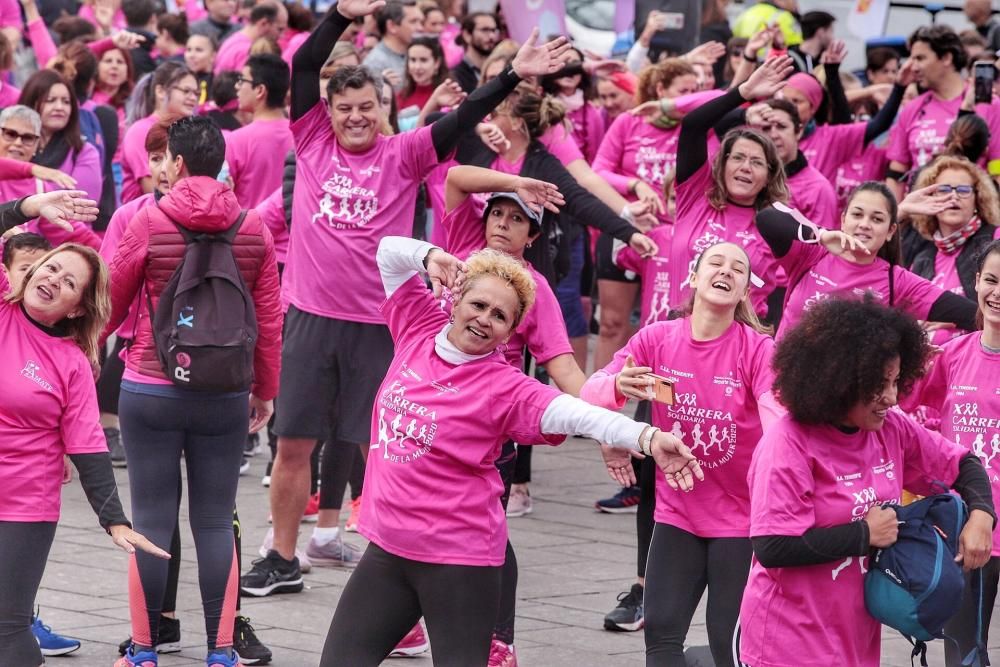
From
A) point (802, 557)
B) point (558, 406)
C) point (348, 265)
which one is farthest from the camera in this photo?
point (348, 265)


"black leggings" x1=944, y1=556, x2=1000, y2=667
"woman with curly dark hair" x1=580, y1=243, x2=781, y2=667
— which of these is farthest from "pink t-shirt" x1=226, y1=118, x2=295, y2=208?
"black leggings" x1=944, y1=556, x2=1000, y2=667

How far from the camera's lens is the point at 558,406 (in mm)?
4883

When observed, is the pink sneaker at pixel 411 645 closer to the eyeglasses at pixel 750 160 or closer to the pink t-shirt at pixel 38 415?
the pink t-shirt at pixel 38 415

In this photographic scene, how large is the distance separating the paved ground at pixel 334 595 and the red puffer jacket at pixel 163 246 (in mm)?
1320

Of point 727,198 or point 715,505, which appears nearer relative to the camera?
point 715,505

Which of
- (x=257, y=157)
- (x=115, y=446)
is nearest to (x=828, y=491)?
(x=257, y=157)

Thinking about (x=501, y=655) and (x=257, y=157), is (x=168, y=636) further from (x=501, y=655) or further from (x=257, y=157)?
(x=257, y=157)

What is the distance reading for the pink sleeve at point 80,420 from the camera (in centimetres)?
538

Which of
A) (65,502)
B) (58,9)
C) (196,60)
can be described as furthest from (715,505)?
(58,9)

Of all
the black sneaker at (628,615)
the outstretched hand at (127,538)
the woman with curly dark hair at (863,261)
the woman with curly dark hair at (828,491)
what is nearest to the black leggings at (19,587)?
the outstretched hand at (127,538)

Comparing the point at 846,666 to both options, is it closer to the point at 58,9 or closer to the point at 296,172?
the point at 296,172

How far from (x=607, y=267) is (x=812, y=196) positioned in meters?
1.89

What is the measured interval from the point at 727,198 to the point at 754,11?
6.51 metres

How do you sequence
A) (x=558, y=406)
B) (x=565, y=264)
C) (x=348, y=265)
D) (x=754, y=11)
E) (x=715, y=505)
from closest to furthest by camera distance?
(x=558, y=406) → (x=715, y=505) → (x=348, y=265) → (x=565, y=264) → (x=754, y=11)
